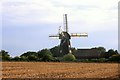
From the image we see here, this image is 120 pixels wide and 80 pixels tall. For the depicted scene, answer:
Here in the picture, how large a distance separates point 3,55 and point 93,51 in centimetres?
3024

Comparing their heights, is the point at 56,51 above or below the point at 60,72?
above

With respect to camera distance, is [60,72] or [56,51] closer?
[60,72]

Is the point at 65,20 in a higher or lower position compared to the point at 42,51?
higher

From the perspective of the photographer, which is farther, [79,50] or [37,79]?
[79,50]

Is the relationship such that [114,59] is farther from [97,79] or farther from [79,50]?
[97,79]

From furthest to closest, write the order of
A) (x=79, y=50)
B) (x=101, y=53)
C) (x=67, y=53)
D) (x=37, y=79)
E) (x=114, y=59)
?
(x=79, y=50)
(x=101, y=53)
(x=67, y=53)
(x=114, y=59)
(x=37, y=79)

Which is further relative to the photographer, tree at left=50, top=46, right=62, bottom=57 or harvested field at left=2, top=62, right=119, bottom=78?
tree at left=50, top=46, right=62, bottom=57

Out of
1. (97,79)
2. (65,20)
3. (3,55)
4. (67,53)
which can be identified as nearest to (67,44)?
(67,53)

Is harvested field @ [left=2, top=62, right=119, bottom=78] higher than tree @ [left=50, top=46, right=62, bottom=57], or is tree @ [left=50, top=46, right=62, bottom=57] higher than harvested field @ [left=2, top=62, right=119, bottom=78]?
tree @ [left=50, top=46, right=62, bottom=57]

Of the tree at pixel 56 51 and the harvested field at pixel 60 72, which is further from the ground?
the tree at pixel 56 51

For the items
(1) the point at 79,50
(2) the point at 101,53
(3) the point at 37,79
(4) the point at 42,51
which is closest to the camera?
(3) the point at 37,79

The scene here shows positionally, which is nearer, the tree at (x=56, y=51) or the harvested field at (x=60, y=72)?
the harvested field at (x=60, y=72)

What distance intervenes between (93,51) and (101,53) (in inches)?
169

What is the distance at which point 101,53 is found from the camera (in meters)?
94.2
